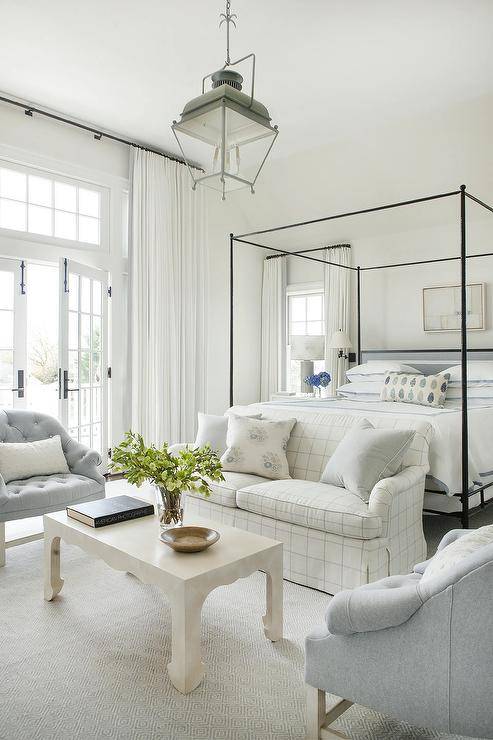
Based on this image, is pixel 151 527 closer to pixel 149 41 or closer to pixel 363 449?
pixel 363 449

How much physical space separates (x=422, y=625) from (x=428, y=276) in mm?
4680

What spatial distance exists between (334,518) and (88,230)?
3755 millimetres

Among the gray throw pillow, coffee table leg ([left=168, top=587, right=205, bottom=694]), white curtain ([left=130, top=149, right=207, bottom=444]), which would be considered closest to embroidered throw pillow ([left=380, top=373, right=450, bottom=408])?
the gray throw pillow

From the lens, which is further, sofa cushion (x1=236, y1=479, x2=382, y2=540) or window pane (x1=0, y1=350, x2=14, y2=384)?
window pane (x1=0, y1=350, x2=14, y2=384)

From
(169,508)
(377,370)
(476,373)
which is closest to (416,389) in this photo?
(476,373)

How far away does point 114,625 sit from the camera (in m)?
2.38

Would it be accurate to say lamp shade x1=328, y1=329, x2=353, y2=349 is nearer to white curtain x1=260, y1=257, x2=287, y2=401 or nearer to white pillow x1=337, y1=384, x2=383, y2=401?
white pillow x1=337, y1=384, x2=383, y2=401

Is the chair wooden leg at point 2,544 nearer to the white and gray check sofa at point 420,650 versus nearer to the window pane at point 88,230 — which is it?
the white and gray check sofa at point 420,650

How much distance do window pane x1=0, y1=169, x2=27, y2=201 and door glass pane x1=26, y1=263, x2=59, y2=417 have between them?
3721mm

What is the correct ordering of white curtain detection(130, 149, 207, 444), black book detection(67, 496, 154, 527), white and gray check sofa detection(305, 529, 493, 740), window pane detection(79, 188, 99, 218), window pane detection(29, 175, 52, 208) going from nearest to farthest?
1. white and gray check sofa detection(305, 529, 493, 740)
2. black book detection(67, 496, 154, 527)
3. window pane detection(29, 175, 52, 208)
4. window pane detection(79, 188, 99, 218)
5. white curtain detection(130, 149, 207, 444)

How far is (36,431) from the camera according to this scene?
12.2 feet

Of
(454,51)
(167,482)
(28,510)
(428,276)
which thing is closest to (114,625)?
Result: (167,482)

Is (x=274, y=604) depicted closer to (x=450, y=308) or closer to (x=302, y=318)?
(x=450, y=308)

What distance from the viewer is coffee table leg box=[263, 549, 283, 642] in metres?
2.24
